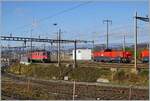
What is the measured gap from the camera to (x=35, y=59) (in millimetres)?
76625

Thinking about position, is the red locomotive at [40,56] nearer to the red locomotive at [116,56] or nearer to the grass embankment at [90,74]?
the grass embankment at [90,74]

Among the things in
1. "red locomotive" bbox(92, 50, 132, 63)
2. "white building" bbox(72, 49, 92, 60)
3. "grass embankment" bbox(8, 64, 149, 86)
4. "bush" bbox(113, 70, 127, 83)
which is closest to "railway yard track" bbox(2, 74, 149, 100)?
"grass embankment" bbox(8, 64, 149, 86)

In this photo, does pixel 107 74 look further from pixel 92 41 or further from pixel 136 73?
pixel 92 41

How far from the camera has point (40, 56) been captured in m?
73.6

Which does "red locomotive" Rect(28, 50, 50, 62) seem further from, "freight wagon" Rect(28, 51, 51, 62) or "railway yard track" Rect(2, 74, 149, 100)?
"railway yard track" Rect(2, 74, 149, 100)

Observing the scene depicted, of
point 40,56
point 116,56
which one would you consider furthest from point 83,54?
point 116,56

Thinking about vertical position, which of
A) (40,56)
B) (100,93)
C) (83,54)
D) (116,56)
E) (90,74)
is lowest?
(100,93)

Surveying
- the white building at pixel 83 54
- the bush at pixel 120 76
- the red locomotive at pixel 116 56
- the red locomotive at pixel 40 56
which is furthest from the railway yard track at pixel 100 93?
the white building at pixel 83 54

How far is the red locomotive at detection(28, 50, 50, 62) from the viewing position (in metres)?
72.6

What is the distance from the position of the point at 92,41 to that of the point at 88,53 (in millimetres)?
5032

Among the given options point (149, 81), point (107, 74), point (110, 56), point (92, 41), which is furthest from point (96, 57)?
point (149, 81)

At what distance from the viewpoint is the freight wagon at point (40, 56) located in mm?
72562

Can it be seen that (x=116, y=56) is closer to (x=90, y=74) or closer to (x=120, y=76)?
(x=90, y=74)

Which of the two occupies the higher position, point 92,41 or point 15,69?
point 92,41
